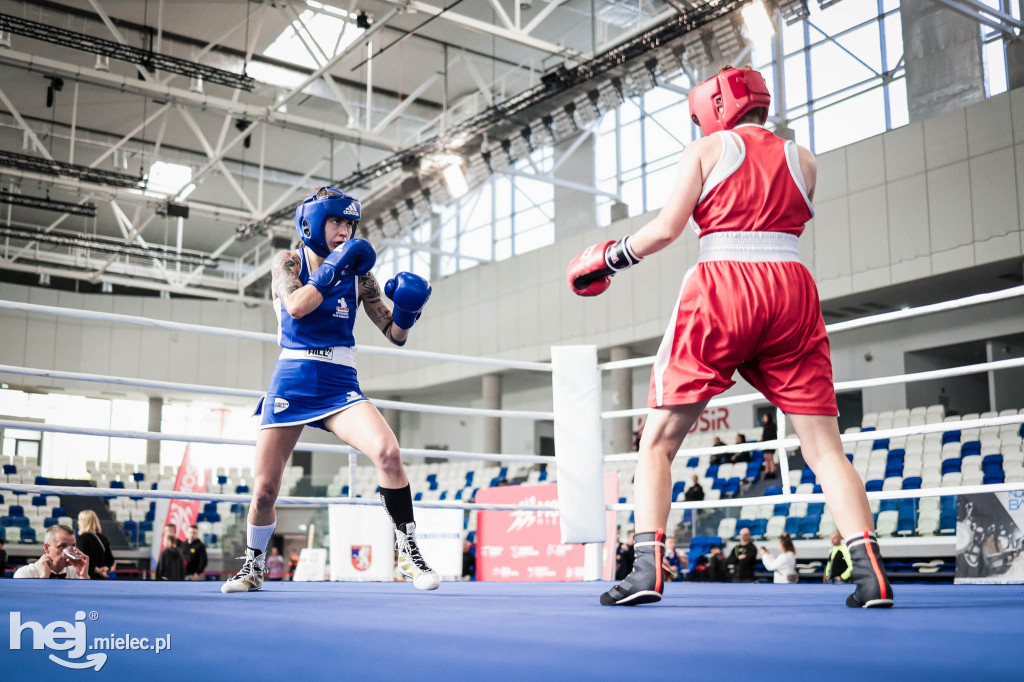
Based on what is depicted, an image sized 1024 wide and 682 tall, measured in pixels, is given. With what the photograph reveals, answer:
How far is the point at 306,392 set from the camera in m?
2.43

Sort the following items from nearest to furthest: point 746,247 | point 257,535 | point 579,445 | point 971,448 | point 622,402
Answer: point 746,247 < point 257,535 < point 579,445 < point 971,448 < point 622,402

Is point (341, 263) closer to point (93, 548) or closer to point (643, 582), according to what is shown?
point (643, 582)

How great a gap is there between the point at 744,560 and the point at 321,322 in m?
5.85

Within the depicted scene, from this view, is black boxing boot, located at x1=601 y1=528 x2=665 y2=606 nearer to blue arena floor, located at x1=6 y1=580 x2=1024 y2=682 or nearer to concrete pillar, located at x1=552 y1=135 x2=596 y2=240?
→ blue arena floor, located at x1=6 y1=580 x2=1024 y2=682

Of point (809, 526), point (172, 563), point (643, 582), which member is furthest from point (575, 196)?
point (643, 582)

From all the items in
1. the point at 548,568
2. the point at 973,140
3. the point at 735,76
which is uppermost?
the point at 973,140

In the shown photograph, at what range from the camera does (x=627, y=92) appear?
1039cm

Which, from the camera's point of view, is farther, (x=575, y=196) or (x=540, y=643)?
(x=575, y=196)

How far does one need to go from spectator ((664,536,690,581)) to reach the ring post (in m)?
3.97

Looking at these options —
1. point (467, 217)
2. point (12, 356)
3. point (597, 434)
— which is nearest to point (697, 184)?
point (597, 434)

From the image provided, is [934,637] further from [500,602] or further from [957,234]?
[957,234]

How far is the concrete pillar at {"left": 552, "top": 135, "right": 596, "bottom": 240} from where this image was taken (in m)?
14.5

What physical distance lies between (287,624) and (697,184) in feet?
3.69

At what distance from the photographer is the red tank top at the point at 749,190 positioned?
186 cm
